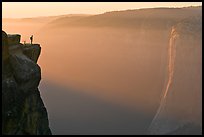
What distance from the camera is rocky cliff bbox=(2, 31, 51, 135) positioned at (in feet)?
74.3

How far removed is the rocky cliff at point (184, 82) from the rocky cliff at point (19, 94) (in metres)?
71.0

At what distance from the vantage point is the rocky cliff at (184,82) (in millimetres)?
97250

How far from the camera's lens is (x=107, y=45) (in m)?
159

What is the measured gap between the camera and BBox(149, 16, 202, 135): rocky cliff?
97250 mm

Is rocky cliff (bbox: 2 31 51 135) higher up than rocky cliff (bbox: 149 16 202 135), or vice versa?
rocky cliff (bbox: 149 16 202 135)

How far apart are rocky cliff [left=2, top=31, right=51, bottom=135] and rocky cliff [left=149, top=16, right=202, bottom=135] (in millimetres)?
70956

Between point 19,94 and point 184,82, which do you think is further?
point 184,82

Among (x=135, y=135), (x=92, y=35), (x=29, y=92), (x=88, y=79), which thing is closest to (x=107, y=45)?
(x=92, y=35)

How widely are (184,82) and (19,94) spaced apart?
84556mm

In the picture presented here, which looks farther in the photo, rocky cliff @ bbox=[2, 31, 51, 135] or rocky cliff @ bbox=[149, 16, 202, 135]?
rocky cliff @ bbox=[149, 16, 202, 135]

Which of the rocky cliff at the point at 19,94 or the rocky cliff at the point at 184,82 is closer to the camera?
the rocky cliff at the point at 19,94

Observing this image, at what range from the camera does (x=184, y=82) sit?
10425 cm

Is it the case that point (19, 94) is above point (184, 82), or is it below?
below

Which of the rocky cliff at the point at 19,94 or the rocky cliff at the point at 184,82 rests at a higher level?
the rocky cliff at the point at 184,82
